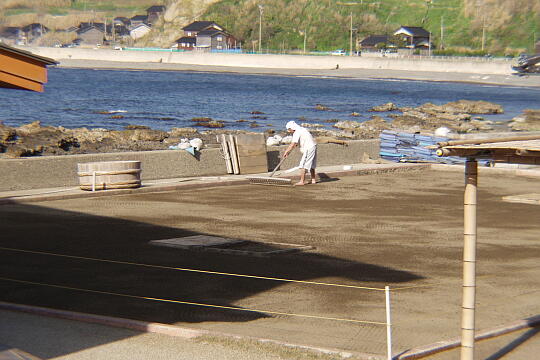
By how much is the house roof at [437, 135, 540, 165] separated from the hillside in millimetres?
140701

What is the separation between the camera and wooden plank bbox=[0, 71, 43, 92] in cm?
801

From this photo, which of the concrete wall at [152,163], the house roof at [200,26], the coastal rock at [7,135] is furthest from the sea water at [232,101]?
the house roof at [200,26]

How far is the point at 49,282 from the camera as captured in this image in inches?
414

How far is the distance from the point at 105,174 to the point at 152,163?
8.50 feet

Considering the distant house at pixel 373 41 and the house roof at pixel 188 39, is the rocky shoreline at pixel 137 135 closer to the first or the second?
the distant house at pixel 373 41

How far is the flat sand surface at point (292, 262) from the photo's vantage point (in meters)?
9.04

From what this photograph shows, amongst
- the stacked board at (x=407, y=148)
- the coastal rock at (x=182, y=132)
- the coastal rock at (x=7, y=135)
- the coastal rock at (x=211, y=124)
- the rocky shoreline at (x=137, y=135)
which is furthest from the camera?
the coastal rock at (x=211, y=124)

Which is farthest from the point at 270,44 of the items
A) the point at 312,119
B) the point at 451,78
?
the point at 312,119

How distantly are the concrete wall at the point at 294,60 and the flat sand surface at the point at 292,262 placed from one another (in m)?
105

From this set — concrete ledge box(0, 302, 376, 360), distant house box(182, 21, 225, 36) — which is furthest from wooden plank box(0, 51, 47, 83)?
distant house box(182, 21, 225, 36)

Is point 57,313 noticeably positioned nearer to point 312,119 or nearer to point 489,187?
point 489,187

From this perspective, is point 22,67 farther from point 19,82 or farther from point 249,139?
point 249,139

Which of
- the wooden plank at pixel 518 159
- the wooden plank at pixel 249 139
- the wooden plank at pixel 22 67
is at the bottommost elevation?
the wooden plank at pixel 249 139

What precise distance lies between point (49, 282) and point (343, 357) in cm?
451
